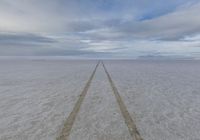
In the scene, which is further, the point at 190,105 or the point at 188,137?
the point at 190,105

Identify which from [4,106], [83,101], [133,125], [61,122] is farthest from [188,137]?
[4,106]

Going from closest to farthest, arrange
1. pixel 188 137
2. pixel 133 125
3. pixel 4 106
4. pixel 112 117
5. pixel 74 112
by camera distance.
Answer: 1. pixel 188 137
2. pixel 133 125
3. pixel 112 117
4. pixel 74 112
5. pixel 4 106

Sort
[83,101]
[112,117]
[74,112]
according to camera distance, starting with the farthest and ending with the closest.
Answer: [83,101] < [74,112] < [112,117]

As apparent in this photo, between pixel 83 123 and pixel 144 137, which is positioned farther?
pixel 83 123

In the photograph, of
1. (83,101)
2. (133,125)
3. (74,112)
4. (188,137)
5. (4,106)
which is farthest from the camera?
(83,101)

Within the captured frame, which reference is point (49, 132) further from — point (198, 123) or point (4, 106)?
point (198, 123)

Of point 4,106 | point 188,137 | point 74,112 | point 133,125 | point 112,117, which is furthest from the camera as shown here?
point 4,106

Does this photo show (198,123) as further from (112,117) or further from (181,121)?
(112,117)

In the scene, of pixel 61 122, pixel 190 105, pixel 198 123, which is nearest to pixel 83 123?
pixel 61 122
